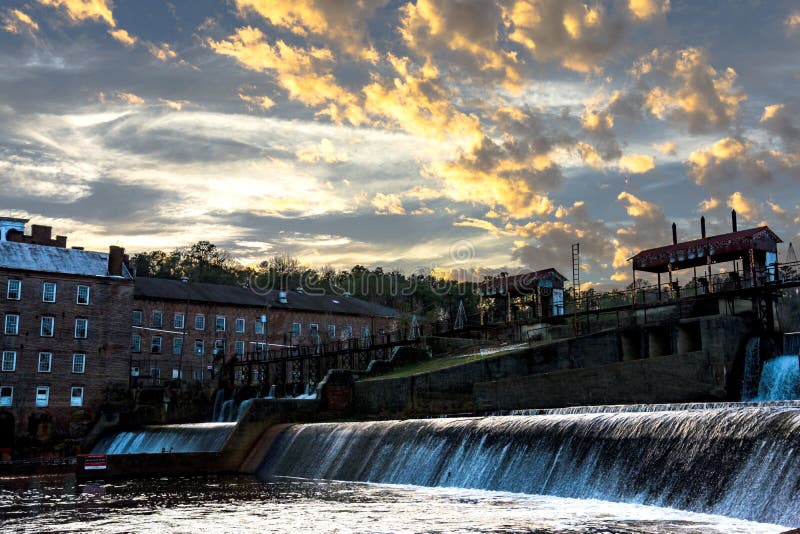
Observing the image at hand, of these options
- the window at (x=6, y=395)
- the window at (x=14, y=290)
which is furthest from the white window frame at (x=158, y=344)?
the window at (x=6, y=395)

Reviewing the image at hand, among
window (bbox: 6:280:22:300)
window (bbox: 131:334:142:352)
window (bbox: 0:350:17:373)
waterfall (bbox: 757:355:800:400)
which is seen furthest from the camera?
window (bbox: 131:334:142:352)

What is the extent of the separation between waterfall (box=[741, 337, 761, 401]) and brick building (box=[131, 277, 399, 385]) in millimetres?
46915

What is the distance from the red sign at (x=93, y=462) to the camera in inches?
1186

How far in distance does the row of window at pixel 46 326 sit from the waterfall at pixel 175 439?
39.3ft

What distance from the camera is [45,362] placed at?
5844cm

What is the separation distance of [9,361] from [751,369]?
47731mm

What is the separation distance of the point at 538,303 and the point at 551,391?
24.5m

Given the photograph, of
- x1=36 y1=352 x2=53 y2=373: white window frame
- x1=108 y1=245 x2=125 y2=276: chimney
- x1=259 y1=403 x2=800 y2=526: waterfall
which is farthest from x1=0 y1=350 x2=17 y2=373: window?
x1=259 y1=403 x2=800 y2=526: waterfall

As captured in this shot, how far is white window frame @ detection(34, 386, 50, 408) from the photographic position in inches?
2250

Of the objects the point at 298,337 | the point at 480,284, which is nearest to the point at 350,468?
the point at 480,284

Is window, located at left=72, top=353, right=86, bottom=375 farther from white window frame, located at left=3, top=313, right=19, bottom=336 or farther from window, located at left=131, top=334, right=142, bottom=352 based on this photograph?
window, located at left=131, top=334, right=142, bottom=352

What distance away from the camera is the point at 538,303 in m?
53.9

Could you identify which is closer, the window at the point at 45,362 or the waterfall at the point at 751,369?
the waterfall at the point at 751,369

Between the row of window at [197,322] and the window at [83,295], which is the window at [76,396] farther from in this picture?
the row of window at [197,322]
